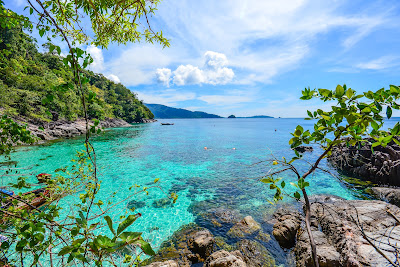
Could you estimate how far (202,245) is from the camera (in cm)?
768

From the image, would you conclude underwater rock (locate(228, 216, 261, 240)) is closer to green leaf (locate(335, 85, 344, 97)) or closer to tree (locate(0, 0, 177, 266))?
tree (locate(0, 0, 177, 266))

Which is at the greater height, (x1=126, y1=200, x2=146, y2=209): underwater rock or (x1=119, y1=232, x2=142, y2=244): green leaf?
(x1=119, y1=232, x2=142, y2=244): green leaf

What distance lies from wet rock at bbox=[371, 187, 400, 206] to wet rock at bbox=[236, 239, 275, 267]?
11.2m

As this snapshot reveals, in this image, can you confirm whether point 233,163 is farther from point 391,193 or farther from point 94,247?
point 94,247

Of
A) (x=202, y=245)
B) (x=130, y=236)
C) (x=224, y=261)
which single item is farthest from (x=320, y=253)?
(x=130, y=236)

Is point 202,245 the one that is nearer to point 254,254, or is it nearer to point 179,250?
point 179,250

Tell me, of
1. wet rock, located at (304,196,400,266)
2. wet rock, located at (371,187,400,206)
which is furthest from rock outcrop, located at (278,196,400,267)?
wet rock, located at (371,187,400,206)

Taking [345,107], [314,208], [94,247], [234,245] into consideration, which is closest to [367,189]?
[314,208]

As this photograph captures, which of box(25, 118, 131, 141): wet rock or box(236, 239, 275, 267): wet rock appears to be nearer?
box(236, 239, 275, 267): wet rock

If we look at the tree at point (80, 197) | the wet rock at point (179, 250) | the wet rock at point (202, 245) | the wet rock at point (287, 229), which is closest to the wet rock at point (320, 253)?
the wet rock at point (287, 229)

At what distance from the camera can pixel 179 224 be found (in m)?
9.90

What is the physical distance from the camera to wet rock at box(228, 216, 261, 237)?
354 inches

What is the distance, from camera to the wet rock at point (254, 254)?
727cm

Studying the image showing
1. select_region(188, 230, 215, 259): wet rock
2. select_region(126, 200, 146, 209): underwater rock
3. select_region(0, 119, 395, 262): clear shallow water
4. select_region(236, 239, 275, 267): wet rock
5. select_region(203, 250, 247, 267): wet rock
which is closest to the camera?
select_region(203, 250, 247, 267): wet rock
